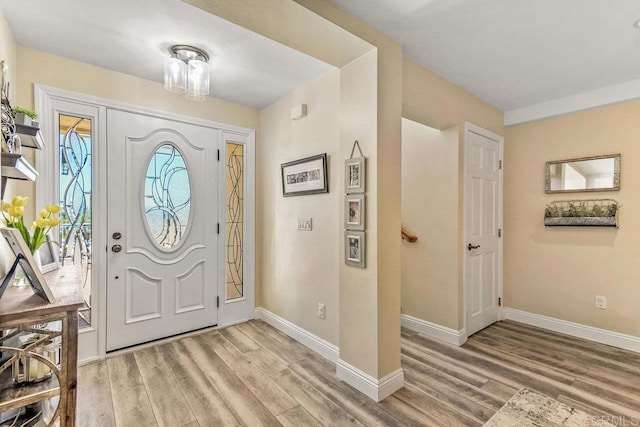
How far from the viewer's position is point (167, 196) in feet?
9.35

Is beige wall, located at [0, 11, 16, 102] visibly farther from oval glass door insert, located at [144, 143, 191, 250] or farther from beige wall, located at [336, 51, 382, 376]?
beige wall, located at [336, 51, 382, 376]

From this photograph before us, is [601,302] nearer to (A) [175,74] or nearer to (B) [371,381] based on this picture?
(B) [371,381]

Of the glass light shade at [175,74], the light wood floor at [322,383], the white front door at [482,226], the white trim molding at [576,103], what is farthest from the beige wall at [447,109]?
the glass light shade at [175,74]

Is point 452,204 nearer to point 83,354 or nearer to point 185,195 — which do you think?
point 185,195

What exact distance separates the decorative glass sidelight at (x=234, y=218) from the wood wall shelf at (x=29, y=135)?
155 cm

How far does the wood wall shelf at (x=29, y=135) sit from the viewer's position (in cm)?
166

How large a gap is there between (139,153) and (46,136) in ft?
2.01

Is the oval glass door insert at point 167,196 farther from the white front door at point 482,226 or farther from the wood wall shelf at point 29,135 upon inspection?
the white front door at point 482,226

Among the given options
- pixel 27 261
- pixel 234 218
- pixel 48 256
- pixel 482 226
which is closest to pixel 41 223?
pixel 27 261

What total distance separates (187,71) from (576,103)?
346cm

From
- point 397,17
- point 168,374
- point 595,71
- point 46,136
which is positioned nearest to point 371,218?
point 397,17

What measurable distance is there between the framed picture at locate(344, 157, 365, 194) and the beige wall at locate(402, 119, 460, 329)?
1232 millimetres

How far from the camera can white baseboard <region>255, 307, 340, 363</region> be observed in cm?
251

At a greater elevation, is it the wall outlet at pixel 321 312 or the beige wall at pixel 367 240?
the beige wall at pixel 367 240
